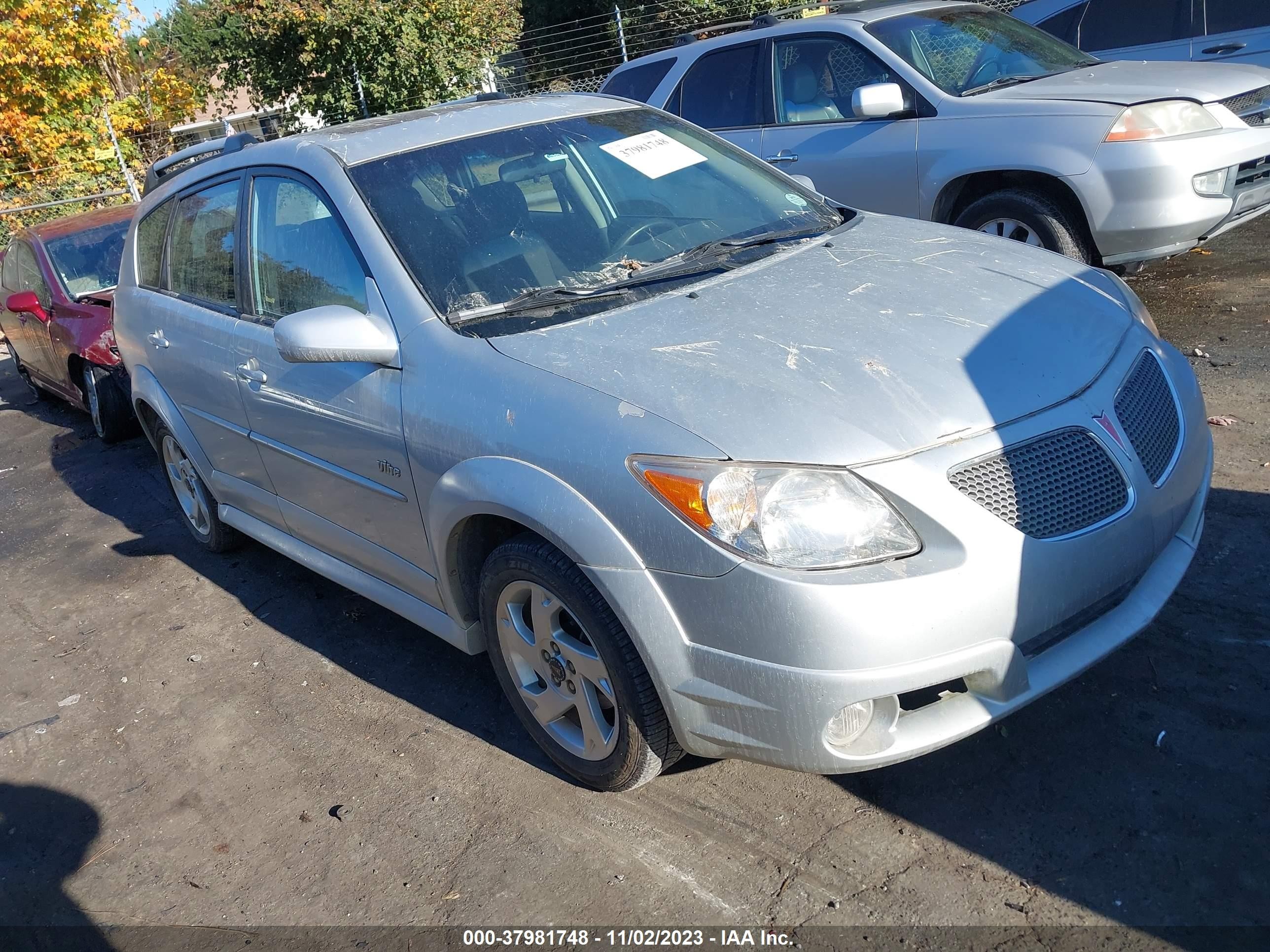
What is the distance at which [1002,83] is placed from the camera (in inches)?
252

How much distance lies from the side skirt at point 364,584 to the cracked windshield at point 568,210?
0.96 metres

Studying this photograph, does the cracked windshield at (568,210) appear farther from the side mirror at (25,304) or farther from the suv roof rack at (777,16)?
the side mirror at (25,304)

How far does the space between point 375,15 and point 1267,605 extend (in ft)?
52.2

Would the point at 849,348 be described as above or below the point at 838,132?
below

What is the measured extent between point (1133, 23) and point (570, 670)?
8150 mm

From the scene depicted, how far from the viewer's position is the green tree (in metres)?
16.1

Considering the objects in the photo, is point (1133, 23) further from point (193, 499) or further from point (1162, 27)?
point (193, 499)

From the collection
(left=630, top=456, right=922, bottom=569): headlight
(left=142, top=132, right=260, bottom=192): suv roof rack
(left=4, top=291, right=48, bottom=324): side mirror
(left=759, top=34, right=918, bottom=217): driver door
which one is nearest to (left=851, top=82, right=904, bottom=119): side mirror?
(left=759, top=34, right=918, bottom=217): driver door

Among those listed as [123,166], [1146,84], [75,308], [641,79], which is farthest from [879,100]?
[123,166]

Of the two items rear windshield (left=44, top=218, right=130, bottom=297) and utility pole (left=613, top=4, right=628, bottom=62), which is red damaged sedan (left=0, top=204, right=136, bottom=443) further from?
utility pole (left=613, top=4, right=628, bottom=62)

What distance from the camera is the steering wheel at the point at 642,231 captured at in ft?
11.6

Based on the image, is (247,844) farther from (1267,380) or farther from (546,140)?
(1267,380)

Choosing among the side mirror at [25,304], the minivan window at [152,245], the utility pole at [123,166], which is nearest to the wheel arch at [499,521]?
the minivan window at [152,245]

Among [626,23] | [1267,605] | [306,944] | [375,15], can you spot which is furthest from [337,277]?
[626,23]
